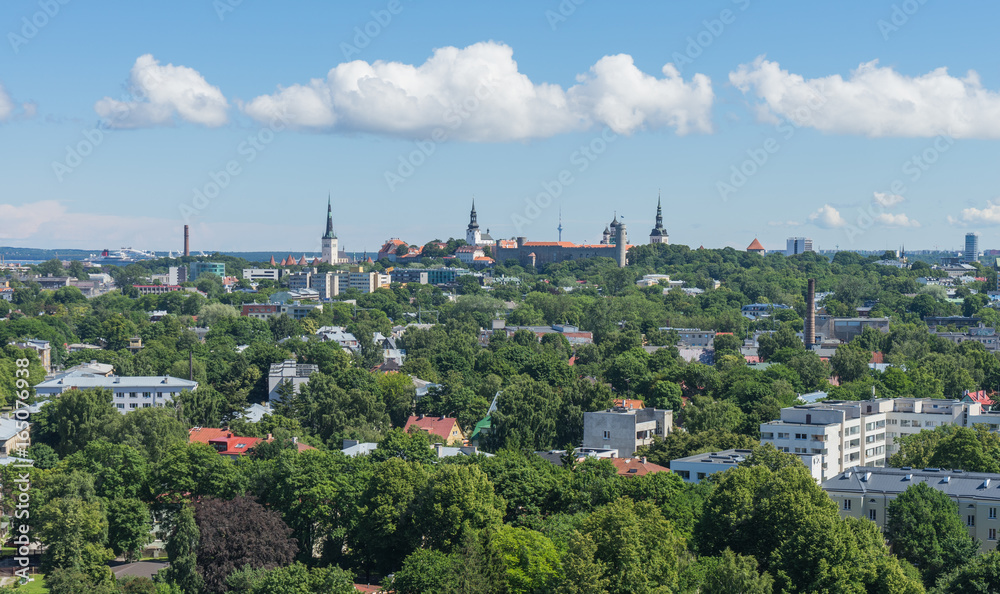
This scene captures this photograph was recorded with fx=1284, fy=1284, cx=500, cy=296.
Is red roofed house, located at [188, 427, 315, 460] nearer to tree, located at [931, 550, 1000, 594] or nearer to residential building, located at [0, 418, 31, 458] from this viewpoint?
residential building, located at [0, 418, 31, 458]

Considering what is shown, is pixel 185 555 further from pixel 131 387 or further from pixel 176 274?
pixel 176 274

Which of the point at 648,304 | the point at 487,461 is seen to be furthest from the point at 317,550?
the point at 648,304

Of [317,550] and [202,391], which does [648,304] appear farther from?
[317,550]

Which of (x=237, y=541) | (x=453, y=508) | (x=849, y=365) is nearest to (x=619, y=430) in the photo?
(x=453, y=508)

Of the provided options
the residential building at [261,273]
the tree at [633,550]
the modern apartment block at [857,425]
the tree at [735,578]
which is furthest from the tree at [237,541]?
the residential building at [261,273]

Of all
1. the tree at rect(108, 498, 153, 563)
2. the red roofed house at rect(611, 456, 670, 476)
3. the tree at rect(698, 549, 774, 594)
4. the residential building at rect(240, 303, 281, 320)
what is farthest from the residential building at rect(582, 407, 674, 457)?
the residential building at rect(240, 303, 281, 320)
